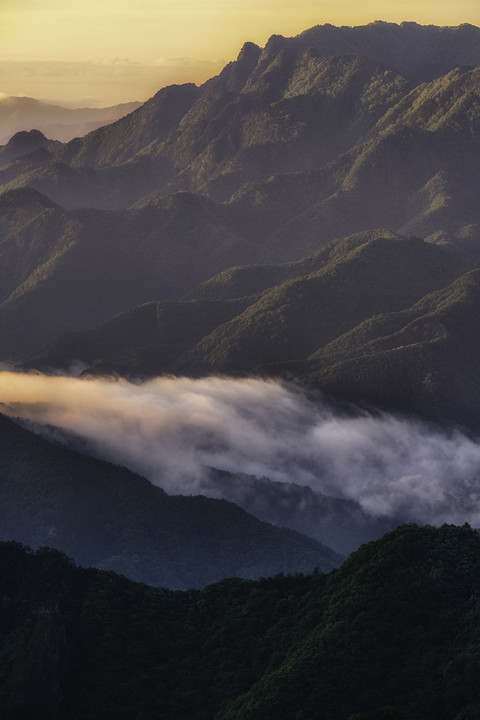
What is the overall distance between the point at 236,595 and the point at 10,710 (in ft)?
76.5

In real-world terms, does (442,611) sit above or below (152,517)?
below

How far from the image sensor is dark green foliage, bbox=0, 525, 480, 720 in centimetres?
8962

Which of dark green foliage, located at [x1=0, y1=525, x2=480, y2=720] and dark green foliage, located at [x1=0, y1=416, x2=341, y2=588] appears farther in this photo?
dark green foliage, located at [x1=0, y1=416, x2=341, y2=588]

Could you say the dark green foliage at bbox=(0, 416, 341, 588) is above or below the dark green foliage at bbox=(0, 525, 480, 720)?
above

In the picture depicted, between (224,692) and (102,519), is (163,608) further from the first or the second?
(102,519)

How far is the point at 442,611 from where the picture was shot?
3816 inches

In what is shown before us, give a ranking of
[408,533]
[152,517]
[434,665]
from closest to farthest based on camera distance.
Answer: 1. [434,665]
2. [408,533]
3. [152,517]

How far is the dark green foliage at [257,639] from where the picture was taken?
8962 centimetres

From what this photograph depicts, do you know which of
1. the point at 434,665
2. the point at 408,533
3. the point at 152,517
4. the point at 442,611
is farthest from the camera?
the point at 152,517

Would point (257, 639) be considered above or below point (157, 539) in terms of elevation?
below

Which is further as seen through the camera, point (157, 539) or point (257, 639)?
point (157, 539)

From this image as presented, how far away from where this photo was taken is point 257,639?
338 feet

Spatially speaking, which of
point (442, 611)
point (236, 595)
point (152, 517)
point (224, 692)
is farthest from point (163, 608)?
point (152, 517)

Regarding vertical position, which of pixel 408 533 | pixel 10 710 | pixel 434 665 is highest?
pixel 408 533
